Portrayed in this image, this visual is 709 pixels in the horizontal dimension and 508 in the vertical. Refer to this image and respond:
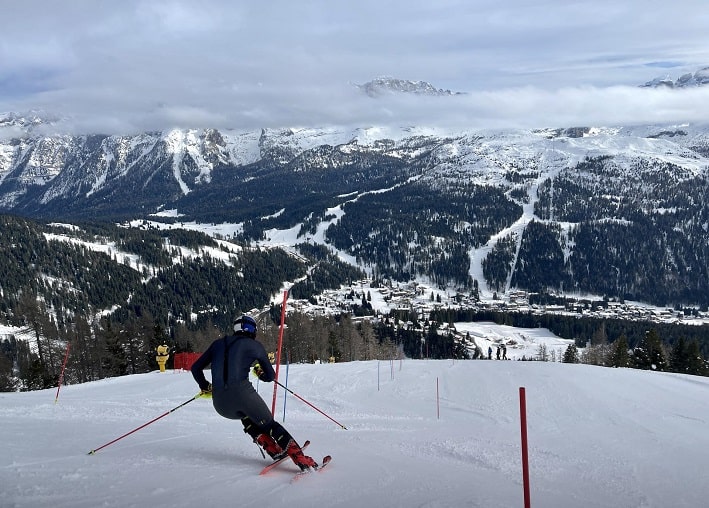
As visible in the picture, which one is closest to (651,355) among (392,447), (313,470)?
(392,447)

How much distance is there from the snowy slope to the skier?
441 mm

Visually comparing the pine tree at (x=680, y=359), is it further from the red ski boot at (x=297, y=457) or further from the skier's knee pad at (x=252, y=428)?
the skier's knee pad at (x=252, y=428)

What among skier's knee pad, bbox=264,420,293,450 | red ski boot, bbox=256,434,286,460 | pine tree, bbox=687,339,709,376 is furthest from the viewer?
pine tree, bbox=687,339,709,376

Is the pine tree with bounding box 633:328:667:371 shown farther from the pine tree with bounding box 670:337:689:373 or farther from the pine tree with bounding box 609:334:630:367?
the pine tree with bounding box 670:337:689:373

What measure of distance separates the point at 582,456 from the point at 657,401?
7.34m

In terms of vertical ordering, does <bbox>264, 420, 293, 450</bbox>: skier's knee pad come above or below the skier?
below

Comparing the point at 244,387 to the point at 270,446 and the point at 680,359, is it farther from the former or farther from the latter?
the point at 680,359

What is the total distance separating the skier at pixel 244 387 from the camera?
7.47m

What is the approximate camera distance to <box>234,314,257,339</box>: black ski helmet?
7.67 meters

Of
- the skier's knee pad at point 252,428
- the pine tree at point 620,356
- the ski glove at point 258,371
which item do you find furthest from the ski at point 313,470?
the pine tree at point 620,356

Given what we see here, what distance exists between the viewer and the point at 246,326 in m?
7.72

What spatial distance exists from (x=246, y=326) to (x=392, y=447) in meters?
4.31

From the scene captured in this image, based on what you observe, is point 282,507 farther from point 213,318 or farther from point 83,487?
point 213,318

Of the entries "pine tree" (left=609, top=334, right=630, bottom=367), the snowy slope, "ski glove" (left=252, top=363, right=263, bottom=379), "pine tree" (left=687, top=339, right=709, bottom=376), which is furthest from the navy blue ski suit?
"pine tree" (left=687, top=339, right=709, bottom=376)
